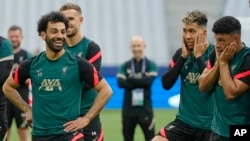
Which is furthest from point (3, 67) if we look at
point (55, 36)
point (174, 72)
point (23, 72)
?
point (174, 72)

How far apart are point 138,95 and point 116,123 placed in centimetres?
583

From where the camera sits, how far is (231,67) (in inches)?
319

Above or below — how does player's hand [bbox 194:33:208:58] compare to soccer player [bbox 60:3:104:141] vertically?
above

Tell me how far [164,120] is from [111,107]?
4047 millimetres

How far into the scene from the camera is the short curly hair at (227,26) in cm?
798

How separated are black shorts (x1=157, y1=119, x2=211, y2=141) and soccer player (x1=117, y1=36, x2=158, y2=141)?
5.37 meters

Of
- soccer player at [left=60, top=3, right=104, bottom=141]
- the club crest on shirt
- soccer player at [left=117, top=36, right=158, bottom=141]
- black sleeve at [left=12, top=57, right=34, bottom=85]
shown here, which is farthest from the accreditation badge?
the club crest on shirt

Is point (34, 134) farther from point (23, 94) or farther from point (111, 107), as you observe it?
point (111, 107)

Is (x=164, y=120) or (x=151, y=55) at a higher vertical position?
(x=164, y=120)

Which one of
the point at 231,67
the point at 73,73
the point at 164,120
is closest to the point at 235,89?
the point at 231,67

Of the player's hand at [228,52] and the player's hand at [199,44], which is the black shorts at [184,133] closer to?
the player's hand at [199,44]

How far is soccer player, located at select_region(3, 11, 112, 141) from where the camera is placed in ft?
28.7

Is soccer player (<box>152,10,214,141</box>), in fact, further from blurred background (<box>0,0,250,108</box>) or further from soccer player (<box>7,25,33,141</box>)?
blurred background (<box>0,0,250,108</box>)

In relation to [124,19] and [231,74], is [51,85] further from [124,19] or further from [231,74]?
[124,19]
